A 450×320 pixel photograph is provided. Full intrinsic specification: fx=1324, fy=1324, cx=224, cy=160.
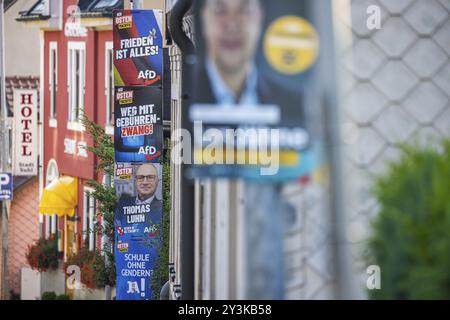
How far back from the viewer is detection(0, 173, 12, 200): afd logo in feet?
101

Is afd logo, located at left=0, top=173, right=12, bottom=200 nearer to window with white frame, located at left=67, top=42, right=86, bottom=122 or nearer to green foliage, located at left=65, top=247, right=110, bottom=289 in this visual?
window with white frame, located at left=67, top=42, right=86, bottom=122

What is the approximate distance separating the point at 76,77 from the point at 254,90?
24882 millimetres

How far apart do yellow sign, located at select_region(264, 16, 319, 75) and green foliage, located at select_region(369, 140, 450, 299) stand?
56cm

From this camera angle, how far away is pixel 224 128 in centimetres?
566

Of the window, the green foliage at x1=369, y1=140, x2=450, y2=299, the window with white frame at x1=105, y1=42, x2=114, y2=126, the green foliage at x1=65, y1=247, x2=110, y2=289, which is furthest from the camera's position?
the window

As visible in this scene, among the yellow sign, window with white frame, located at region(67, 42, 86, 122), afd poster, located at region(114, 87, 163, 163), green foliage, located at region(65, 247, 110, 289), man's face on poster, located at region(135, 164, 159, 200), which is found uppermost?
window with white frame, located at region(67, 42, 86, 122)

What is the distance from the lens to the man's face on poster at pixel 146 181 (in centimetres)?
1642

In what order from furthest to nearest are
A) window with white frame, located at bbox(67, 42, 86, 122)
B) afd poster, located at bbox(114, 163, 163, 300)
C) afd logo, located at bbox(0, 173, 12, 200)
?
afd logo, located at bbox(0, 173, 12, 200) → window with white frame, located at bbox(67, 42, 86, 122) → afd poster, located at bbox(114, 163, 163, 300)

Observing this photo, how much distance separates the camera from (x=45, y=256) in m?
32.3

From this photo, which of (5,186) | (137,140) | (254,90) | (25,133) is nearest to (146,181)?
(137,140)

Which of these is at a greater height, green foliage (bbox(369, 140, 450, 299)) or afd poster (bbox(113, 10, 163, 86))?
afd poster (bbox(113, 10, 163, 86))
